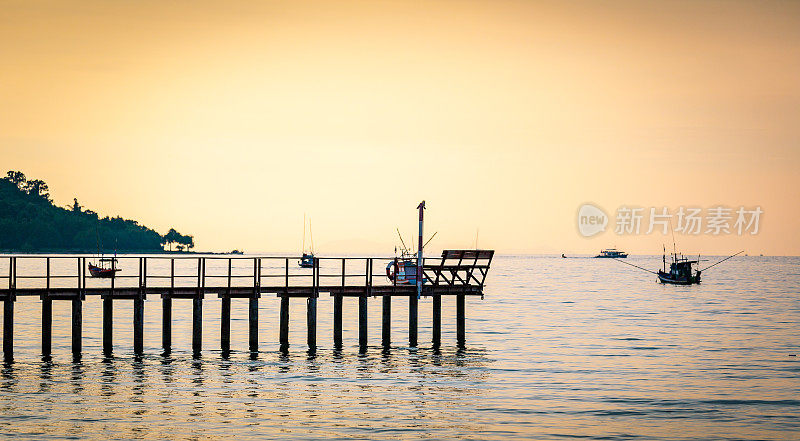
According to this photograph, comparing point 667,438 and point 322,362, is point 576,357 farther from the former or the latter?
point 667,438

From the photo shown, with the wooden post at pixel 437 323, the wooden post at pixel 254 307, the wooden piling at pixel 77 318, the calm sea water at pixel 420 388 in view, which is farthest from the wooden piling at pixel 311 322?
the wooden piling at pixel 77 318

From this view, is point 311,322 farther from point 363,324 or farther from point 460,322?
point 460,322

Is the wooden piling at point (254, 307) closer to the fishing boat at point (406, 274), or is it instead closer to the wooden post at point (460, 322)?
the fishing boat at point (406, 274)

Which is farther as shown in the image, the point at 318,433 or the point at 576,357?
the point at 576,357

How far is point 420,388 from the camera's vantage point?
35.6 m

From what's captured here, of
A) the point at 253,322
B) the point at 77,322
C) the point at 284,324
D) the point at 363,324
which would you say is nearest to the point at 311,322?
the point at 284,324

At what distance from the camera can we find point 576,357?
48.5 m

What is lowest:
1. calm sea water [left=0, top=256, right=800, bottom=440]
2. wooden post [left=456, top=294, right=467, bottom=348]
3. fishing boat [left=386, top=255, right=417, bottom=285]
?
calm sea water [left=0, top=256, right=800, bottom=440]

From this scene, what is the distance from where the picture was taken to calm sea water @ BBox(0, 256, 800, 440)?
1120 inches

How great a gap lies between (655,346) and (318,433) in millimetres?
32656

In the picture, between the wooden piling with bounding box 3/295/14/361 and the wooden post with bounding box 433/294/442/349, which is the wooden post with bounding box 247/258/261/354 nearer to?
the wooden post with bounding box 433/294/442/349

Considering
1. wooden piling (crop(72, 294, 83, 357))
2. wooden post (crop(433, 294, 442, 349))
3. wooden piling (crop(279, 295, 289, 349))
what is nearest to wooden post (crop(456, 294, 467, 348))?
wooden post (crop(433, 294, 442, 349))

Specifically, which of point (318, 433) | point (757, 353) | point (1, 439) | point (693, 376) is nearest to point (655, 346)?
point (757, 353)

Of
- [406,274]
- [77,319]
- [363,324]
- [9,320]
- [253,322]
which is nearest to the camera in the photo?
[9,320]
